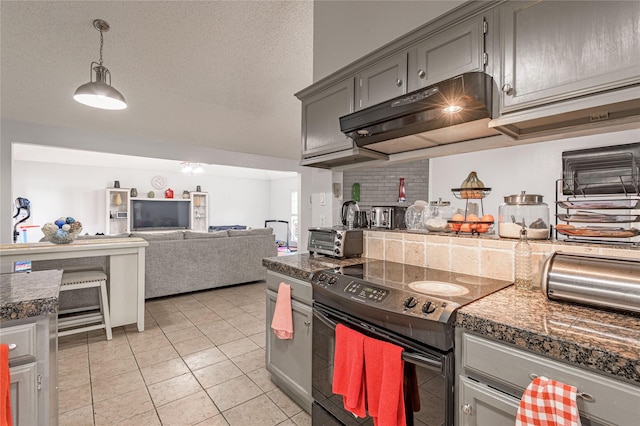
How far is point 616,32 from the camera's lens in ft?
3.36

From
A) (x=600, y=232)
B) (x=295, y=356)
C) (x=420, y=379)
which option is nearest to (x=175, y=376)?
(x=295, y=356)

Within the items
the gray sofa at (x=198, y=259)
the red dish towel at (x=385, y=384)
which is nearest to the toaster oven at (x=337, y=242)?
the red dish towel at (x=385, y=384)

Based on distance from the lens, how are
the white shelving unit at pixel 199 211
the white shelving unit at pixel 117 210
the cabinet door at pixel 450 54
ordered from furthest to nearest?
the white shelving unit at pixel 199 211 < the white shelving unit at pixel 117 210 < the cabinet door at pixel 450 54

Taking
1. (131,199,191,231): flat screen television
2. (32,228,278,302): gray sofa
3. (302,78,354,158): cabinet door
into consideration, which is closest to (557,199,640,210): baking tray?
(302,78,354,158): cabinet door

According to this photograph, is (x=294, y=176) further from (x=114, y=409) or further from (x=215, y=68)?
(x=114, y=409)

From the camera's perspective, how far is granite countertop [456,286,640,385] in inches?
28.3

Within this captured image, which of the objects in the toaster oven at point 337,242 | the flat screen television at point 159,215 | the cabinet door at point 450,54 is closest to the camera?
the cabinet door at point 450,54

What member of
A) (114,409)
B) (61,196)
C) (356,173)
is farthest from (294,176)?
(114,409)

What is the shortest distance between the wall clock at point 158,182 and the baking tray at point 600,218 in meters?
9.52

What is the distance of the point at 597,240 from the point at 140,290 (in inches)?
140

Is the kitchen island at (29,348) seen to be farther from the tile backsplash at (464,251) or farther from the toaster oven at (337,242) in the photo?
the tile backsplash at (464,251)

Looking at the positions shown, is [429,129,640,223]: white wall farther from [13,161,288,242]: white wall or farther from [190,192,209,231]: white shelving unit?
[190,192,209,231]: white shelving unit

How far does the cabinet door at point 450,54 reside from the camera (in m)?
1.35

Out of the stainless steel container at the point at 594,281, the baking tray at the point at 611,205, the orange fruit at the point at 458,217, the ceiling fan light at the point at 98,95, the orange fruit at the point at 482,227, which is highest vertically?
Result: the ceiling fan light at the point at 98,95
